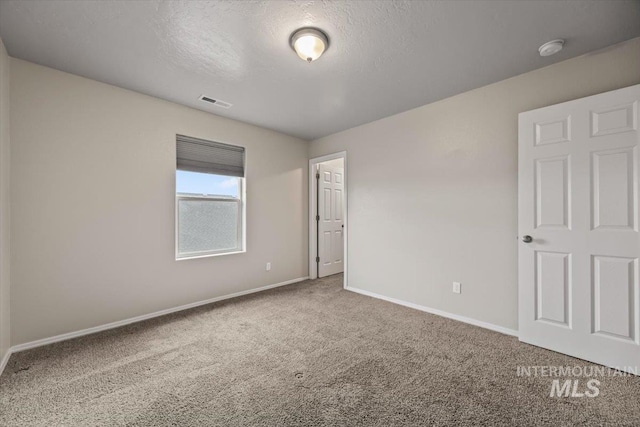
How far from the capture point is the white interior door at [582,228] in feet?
6.42

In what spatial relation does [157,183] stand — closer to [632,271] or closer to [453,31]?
[453,31]

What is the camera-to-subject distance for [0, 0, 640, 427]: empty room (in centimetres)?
172

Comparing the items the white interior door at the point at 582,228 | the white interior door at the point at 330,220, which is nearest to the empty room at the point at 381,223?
the white interior door at the point at 582,228

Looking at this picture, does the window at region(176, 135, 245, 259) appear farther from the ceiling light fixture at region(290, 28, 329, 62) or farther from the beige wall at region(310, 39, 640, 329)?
the ceiling light fixture at region(290, 28, 329, 62)

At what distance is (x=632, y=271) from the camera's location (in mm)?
1944

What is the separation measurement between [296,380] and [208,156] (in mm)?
2885

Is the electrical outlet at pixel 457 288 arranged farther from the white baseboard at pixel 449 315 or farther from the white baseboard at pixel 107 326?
the white baseboard at pixel 107 326

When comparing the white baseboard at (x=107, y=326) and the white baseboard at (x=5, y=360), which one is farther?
the white baseboard at (x=107, y=326)

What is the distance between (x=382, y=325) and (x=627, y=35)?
3.14m

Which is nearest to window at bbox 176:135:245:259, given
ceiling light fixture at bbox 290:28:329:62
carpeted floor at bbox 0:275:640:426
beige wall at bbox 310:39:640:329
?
carpeted floor at bbox 0:275:640:426

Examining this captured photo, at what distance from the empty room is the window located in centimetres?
3

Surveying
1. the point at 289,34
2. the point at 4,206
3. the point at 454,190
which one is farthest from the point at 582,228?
the point at 4,206

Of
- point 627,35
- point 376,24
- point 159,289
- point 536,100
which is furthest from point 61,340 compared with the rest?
point 627,35

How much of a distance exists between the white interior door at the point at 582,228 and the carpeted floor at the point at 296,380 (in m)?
0.23
